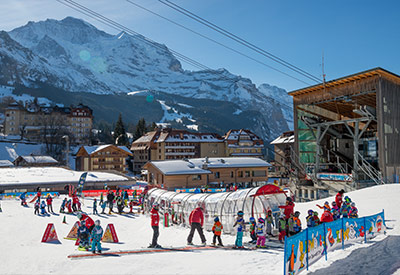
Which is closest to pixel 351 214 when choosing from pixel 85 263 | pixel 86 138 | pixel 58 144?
pixel 85 263

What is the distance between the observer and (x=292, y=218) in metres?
12.8

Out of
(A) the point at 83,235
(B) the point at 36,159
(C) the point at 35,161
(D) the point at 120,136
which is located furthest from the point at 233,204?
(D) the point at 120,136

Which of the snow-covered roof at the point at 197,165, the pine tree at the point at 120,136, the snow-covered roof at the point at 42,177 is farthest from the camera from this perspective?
the pine tree at the point at 120,136

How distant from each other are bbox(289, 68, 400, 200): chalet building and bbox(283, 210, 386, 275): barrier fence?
1729 centimetres

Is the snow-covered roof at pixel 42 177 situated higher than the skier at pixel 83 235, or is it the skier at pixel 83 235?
the snow-covered roof at pixel 42 177

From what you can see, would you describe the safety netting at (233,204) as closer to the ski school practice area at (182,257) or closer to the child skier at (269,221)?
the child skier at (269,221)

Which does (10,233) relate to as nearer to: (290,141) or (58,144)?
(290,141)

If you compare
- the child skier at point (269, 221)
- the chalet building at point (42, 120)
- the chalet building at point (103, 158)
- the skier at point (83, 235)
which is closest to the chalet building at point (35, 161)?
the chalet building at point (103, 158)

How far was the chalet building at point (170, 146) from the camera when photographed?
92.2 m

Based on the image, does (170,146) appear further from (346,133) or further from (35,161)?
(346,133)

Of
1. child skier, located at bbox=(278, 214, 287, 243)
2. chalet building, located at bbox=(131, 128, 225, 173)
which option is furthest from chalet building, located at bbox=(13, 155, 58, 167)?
child skier, located at bbox=(278, 214, 287, 243)

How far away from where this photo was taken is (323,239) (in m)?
10.1

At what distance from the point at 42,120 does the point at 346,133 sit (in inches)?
4383

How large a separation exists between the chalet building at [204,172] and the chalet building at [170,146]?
1526 inches
